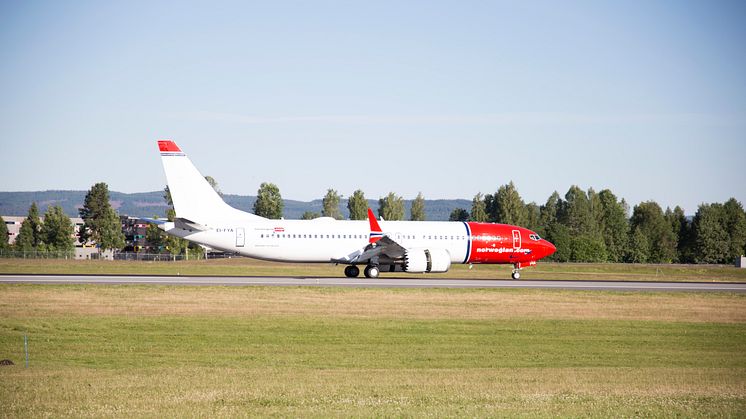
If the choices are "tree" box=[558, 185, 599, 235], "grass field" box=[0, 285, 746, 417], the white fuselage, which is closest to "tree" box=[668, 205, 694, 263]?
"tree" box=[558, 185, 599, 235]

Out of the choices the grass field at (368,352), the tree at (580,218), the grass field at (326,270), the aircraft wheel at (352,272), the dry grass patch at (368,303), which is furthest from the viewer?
the tree at (580,218)

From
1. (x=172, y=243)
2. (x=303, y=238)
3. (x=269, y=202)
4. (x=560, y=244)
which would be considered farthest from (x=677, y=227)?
(x=303, y=238)

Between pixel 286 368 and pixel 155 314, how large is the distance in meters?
11.6

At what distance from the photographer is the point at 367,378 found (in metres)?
21.4

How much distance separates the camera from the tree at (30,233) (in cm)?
12488

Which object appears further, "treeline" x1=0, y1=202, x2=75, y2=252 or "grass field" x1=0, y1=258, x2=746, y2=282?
"treeline" x1=0, y1=202, x2=75, y2=252

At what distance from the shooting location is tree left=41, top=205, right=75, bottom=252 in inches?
4665

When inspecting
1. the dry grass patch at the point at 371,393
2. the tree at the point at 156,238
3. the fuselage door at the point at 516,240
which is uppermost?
the tree at the point at 156,238

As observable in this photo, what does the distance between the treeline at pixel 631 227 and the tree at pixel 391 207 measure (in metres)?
9.95

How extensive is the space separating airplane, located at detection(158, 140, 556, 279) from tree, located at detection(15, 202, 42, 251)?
7850cm

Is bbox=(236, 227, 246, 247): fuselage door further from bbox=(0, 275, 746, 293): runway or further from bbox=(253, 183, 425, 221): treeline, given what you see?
bbox=(253, 183, 425, 221): treeline

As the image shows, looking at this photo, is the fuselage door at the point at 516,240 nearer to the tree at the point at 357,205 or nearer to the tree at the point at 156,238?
the tree at the point at 156,238

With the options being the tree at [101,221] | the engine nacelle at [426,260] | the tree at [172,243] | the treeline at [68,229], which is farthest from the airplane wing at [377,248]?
the tree at [101,221]

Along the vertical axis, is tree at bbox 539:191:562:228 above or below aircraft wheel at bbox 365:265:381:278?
above
